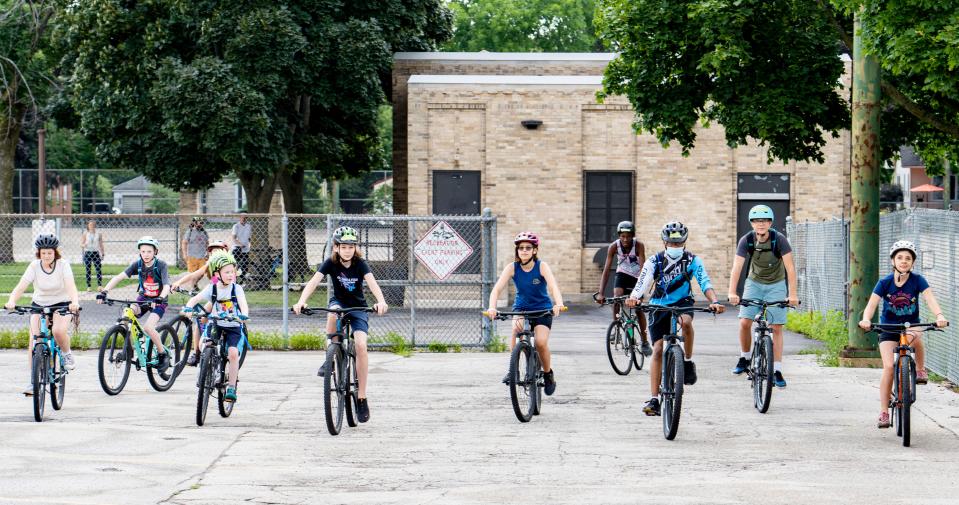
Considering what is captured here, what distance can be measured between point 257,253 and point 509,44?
35297mm

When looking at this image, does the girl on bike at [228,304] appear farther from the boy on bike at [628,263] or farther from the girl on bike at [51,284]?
the boy on bike at [628,263]

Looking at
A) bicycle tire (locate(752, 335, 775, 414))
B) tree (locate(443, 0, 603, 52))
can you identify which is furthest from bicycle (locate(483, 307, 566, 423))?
tree (locate(443, 0, 603, 52))

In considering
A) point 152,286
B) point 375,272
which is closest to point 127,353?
point 152,286

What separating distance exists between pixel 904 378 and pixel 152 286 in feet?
25.7

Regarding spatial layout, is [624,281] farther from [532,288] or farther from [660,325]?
[660,325]

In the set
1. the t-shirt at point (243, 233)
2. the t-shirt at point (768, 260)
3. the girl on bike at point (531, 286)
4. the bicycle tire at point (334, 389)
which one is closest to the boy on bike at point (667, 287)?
the girl on bike at point (531, 286)

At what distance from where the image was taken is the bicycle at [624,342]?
52.5ft

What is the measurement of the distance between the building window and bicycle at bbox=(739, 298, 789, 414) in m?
18.0

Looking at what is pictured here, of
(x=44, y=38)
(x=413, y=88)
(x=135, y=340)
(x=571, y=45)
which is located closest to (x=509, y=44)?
(x=571, y=45)

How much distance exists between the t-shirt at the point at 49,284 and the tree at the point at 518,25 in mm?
47948

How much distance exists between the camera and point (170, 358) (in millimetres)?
14609

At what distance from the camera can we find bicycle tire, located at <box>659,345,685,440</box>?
10.9 m

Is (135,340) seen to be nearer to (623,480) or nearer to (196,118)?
(623,480)

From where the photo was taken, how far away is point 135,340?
1425cm
